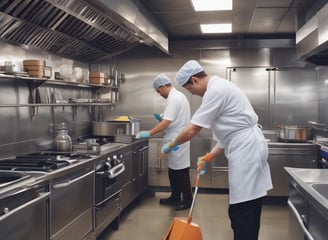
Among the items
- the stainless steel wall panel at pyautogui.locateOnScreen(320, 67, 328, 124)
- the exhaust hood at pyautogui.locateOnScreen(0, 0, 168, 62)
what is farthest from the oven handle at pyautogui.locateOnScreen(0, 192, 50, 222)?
the stainless steel wall panel at pyautogui.locateOnScreen(320, 67, 328, 124)

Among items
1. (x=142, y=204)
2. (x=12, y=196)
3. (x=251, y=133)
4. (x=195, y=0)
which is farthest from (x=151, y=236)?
(x=195, y=0)

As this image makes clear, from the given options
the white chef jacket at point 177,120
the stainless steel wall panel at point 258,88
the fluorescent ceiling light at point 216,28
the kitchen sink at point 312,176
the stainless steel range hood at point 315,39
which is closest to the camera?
the kitchen sink at point 312,176

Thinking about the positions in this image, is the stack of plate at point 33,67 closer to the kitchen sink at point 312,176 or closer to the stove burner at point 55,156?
the stove burner at point 55,156

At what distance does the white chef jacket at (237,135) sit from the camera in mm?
2334

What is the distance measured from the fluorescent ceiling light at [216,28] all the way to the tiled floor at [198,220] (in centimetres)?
211

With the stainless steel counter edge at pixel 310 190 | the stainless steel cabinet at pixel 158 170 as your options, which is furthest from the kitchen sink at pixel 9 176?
the stainless steel cabinet at pixel 158 170

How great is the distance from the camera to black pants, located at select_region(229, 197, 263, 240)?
2.35 meters

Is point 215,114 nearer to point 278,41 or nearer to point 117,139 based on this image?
point 117,139

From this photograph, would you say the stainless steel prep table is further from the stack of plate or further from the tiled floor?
the stack of plate

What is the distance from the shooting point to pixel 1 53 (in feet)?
9.32

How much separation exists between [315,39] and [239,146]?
1.18 metres

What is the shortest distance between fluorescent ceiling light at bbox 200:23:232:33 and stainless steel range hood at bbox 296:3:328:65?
112cm

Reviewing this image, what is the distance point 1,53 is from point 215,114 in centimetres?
162

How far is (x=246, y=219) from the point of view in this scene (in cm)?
237
